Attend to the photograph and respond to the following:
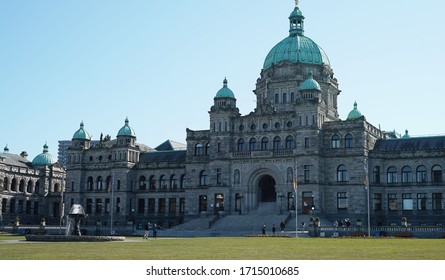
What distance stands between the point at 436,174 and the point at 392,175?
6.31m

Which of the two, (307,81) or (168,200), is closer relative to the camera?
(307,81)

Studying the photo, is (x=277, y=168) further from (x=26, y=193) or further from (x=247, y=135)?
(x=26, y=193)

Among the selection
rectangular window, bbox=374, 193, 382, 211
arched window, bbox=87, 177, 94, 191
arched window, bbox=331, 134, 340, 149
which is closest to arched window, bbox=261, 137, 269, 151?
arched window, bbox=331, 134, 340, 149

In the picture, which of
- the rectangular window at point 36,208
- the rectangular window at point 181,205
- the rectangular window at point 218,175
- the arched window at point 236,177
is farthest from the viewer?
the rectangular window at point 36,208

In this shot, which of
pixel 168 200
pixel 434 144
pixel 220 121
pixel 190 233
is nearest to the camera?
pixel 190 233

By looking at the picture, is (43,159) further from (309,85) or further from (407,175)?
(407,175)

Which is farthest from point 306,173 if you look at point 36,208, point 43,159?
point 43,159

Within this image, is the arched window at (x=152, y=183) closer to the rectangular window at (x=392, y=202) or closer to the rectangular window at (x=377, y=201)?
the rectangular window at (x=377, y=201)

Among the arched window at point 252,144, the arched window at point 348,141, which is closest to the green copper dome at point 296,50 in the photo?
the arched window at point 252,144

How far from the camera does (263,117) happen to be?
10094 centimetres

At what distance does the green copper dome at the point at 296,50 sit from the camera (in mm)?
109500

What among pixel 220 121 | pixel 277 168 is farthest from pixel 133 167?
pixel 277 168

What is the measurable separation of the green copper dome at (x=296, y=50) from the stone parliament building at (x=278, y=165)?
18 cm

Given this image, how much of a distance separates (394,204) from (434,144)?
10.4 meters
